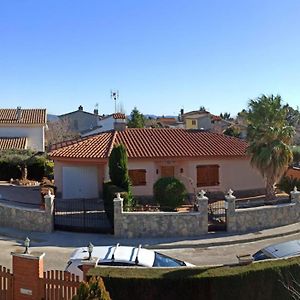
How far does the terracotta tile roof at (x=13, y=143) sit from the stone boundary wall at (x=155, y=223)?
26819 millimetres

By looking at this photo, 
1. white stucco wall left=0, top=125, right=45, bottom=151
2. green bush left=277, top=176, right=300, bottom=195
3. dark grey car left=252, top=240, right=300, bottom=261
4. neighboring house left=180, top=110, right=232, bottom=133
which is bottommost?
dark grey car left=252, top=240, right=300, bottom=261

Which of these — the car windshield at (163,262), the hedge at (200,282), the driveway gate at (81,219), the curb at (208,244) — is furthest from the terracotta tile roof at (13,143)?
the hedge at (200,282)

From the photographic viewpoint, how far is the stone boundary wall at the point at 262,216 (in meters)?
18.9

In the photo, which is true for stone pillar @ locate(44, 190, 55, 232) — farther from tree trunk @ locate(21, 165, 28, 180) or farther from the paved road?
tree trunk @ locate(21, 165, 28, 180)

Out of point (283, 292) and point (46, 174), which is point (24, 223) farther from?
point (46, 174)

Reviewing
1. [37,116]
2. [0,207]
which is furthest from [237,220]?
[37,116]

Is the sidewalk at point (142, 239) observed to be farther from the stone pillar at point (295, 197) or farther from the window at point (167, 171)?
the window at point (167, 171)

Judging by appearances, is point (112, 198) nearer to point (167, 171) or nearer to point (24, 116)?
point (167, 171)

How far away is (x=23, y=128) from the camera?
46969 millimetres

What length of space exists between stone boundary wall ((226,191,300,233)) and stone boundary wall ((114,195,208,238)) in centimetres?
145

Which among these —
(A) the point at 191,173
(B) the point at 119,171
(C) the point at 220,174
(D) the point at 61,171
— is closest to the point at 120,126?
(D) the point at 61,171

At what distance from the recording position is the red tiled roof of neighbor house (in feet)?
83.8

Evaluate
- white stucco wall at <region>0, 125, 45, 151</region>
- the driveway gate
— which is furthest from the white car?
white stucco wall at <region>0, 125, 45, 151</region>

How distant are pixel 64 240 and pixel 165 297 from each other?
29.2 ft
